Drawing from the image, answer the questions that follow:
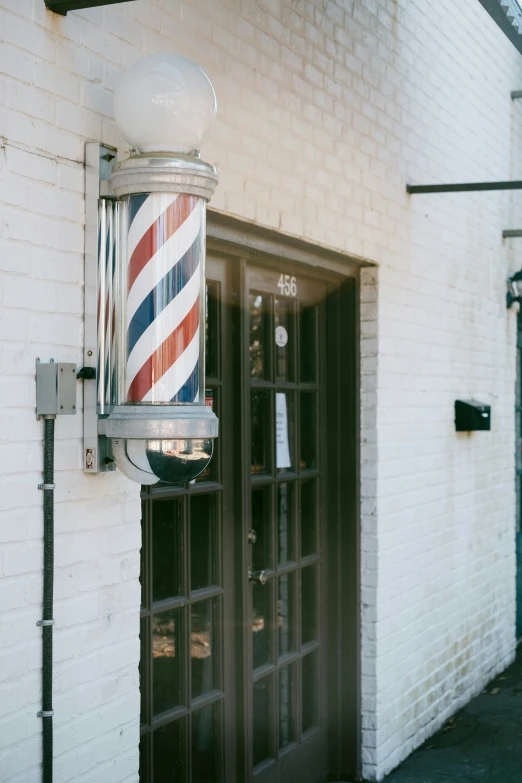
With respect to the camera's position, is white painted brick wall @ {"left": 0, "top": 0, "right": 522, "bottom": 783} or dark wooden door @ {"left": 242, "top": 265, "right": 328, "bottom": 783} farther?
dark wooden door @ {"left": 242, "top": 265, "right": 328, "bottom": 783}

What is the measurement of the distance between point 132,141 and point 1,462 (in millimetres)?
914

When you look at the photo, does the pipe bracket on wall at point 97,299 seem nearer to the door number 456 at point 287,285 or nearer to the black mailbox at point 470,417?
the door number 456 at point 287,285

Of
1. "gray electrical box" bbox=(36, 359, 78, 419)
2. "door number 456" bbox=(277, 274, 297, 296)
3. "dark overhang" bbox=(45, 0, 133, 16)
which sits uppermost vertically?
"dark overhang" bbox=(45, 0, 133, 16)

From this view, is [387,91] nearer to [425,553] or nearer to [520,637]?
[425,553]

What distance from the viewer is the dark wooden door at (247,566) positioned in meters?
3.37

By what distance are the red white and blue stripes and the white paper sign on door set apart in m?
1.63

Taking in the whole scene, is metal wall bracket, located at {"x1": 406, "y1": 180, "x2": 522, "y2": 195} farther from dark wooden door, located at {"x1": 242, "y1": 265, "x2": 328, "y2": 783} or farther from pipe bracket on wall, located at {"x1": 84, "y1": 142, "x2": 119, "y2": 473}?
pipe bracket on wall, located at {"x1": 84, "y1": 142, "x2": 119, "y2": 473}

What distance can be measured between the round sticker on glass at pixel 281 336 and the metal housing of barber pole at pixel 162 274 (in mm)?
1581

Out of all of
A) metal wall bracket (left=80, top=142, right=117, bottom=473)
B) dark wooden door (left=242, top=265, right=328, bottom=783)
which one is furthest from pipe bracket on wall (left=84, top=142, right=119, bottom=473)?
dark wooden door (left=242, top=265, right=328, bottom=783)

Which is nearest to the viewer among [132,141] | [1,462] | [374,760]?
[1,462]

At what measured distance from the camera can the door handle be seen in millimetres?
3851

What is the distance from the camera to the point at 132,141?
2553mm

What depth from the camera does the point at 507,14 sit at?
4730 millimetres

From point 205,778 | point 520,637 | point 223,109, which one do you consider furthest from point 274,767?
point 520,637
